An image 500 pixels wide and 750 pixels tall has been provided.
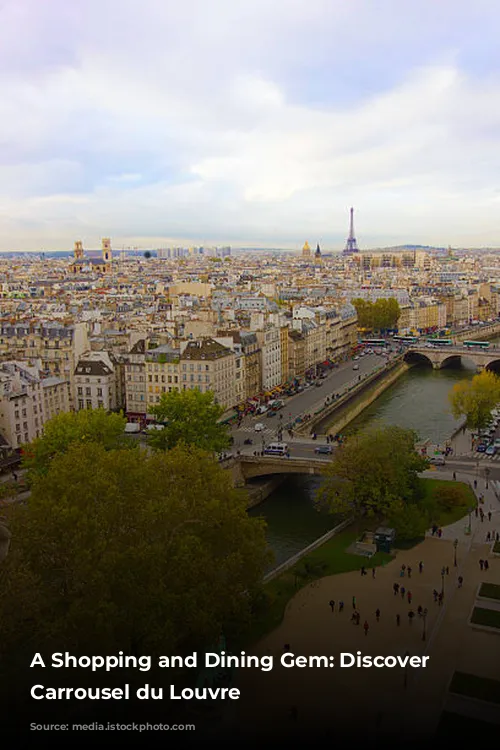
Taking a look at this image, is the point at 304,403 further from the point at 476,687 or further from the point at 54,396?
the point at 476,687

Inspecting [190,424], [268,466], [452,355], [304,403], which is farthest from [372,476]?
[452,355]

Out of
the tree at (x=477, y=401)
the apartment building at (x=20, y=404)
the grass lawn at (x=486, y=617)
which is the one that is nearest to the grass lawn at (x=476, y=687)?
the grass lawn at (x=486, y=617)

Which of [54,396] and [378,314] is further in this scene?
[378,314]

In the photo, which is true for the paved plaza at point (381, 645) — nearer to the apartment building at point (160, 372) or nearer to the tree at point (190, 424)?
the tree at point (190, 424)

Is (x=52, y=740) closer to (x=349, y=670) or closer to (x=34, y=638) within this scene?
(x=34, y=638)

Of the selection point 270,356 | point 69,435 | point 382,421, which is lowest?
point 382,421

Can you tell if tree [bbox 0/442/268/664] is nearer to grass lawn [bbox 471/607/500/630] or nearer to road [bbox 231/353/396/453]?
grass lawn [bbox 471/607/500/630]
